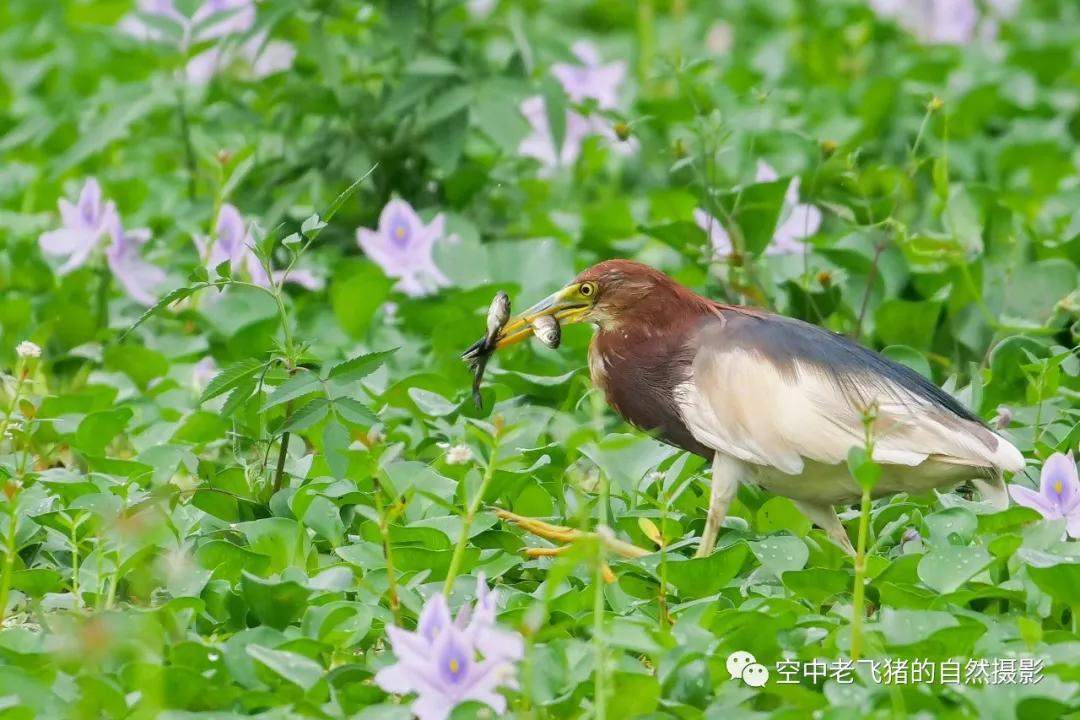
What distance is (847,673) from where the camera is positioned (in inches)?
116

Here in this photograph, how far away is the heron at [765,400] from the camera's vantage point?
11.4 ft

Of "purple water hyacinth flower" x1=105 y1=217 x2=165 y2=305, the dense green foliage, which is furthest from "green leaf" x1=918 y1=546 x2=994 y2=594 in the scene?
"purple water hyacinth flower" x1=105 y1=217 x2=165 y2=305

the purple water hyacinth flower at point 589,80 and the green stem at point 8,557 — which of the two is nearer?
the green stem at point 8,557

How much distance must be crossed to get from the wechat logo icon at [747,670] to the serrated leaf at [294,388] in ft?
3.21

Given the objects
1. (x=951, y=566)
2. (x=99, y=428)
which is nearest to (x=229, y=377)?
(x=99, y=428)

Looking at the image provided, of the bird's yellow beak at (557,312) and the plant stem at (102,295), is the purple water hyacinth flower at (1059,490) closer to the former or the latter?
the bird's yellow beak at (557,312)

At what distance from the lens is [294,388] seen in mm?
3506

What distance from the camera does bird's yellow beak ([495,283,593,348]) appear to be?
3793mm

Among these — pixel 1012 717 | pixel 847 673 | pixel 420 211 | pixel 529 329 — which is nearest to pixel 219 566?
pixel 529 329

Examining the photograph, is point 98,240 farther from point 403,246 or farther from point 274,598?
point 274,598

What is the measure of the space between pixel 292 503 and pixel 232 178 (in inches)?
51.6

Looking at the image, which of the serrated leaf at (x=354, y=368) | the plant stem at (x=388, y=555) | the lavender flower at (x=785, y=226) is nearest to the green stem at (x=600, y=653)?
the plant stem at (x=388, y=555)

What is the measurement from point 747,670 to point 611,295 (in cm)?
99

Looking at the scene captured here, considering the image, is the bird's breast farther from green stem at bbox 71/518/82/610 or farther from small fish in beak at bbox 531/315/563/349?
green stem at bbox 71/518/82/610
